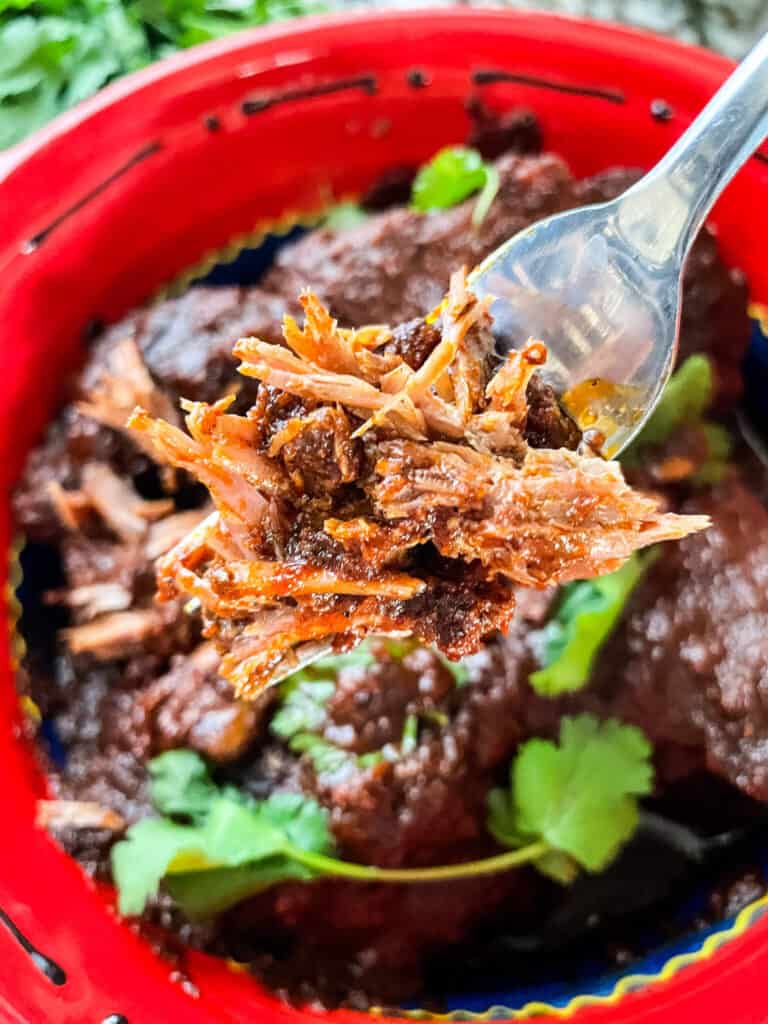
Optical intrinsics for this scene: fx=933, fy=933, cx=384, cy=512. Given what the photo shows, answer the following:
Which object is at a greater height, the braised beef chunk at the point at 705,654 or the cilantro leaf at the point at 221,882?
the cilantro leaf at the point at 221,882

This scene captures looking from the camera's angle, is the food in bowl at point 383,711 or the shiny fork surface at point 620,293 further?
the food in bowl at point 383,711

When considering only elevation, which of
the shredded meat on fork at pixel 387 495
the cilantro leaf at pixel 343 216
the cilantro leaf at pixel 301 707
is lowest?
the cilantro leaf at pixel 301 707

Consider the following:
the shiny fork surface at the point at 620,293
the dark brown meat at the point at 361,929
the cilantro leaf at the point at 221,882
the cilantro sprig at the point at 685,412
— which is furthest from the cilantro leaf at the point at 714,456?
the cilantro leaf at the point at 221,882

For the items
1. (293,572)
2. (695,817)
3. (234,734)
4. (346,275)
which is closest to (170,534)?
(234,734)

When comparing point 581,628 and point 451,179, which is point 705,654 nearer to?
point 581,628

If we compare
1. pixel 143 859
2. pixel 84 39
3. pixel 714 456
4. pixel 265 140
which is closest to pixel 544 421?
pixel 714 456

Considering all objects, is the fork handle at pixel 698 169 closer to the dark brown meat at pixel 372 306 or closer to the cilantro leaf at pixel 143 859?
the dark brown meat at pixel 372 306

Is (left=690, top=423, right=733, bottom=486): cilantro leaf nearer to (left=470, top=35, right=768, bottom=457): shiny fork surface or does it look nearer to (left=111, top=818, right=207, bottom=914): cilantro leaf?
(left=470, top=35, right=768, bottom=457): shiny fork surface
